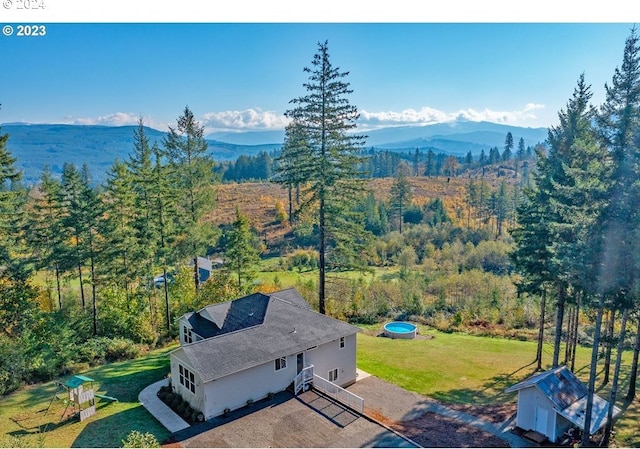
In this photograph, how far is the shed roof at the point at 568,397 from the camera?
1424 centimetres

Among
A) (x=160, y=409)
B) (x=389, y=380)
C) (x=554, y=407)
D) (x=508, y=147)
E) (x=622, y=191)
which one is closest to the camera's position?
(x=622, y=191)

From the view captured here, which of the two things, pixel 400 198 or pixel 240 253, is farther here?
pixel 400 198

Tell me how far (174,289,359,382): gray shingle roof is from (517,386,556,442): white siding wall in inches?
284

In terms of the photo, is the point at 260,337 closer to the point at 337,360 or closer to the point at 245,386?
the point at 245,386

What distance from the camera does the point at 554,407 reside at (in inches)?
561

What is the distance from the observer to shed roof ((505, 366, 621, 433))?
14.2 meters

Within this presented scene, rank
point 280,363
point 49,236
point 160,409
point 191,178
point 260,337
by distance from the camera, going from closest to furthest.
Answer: point 160,409
point 280,363
point 260,337
point 49,236
point 191,178

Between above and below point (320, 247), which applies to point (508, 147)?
above

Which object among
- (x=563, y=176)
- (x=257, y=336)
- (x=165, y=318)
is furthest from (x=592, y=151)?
(x=165, y=318)

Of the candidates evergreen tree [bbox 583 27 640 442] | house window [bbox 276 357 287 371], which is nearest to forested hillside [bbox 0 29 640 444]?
evergreen tree [bbox 583 27 640 442]

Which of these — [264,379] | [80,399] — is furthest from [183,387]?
[80,399]

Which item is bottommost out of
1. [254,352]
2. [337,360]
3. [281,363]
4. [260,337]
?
[337,360]

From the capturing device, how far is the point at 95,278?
964 inches

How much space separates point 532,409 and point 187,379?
A: 42.3 feet
